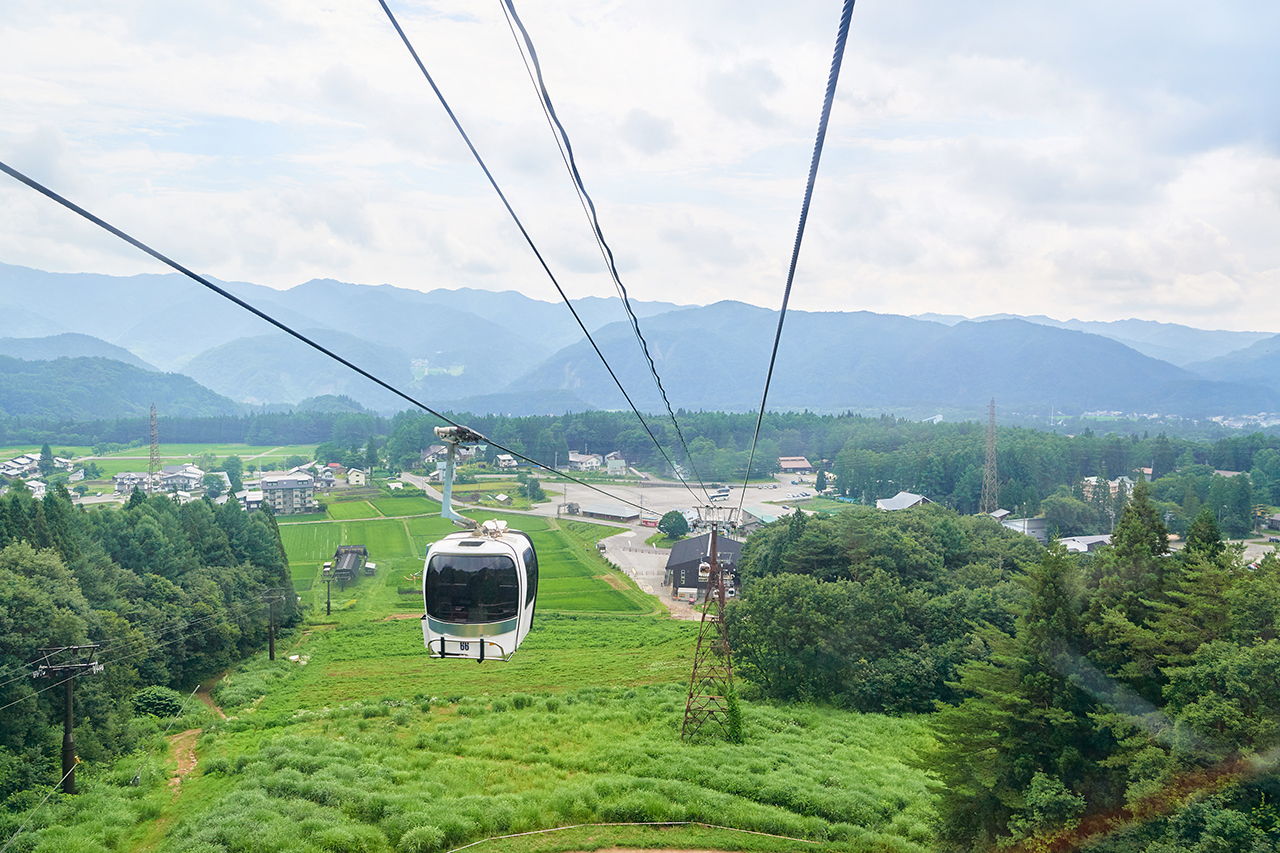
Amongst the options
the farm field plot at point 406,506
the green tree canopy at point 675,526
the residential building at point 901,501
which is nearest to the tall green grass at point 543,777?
the green tree canopy at point 675,526

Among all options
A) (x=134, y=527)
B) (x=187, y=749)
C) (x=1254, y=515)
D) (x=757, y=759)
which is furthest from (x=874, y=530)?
(x=1254, y=515)

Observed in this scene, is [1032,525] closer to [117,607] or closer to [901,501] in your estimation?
[901,501]

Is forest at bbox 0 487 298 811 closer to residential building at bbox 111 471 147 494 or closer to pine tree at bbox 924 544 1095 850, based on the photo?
pine tree at bbox 924 544 1095 850

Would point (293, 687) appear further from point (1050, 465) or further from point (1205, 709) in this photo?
point (1050, 465)

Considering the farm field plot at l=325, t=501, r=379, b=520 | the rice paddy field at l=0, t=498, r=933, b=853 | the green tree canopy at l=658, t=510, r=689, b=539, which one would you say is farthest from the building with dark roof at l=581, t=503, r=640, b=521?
the rice paddy field at l=0, t=498, r=933, b=853

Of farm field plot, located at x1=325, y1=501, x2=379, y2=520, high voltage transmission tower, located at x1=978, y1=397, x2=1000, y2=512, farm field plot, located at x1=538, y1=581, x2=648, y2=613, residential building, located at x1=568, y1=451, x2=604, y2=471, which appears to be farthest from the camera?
residential building, located at x1=568, y1=451, x2=604, y2=471
